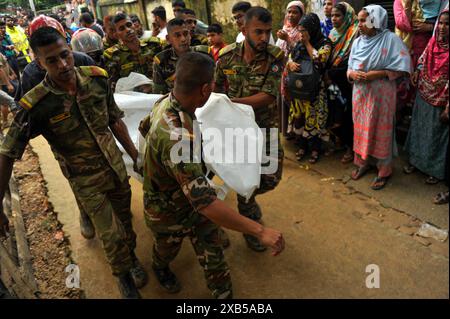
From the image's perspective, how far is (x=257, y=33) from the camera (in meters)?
2.58

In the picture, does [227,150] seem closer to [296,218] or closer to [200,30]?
[296,218]

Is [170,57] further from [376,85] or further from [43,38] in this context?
[376,85]

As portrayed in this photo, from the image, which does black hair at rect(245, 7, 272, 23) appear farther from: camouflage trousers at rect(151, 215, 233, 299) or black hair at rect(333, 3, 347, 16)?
camouflage trousers at rect(151, 215, 233, 299)

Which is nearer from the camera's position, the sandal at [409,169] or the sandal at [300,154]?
the sandal at [409,169]

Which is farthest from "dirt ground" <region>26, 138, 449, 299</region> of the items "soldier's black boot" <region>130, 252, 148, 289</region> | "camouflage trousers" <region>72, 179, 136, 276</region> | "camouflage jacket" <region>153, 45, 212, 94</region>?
"camouflage jacket" <region>153, 45, 212, 94</region>

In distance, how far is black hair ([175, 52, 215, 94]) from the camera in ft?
5.58

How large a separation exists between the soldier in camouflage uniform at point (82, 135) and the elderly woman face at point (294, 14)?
2.57m

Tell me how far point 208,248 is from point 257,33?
1690mm

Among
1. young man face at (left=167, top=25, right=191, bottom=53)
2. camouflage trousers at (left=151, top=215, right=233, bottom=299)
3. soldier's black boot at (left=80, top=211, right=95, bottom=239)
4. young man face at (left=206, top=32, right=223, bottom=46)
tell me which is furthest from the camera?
young man face at (left=206, top=32, right=223, bottom=46)

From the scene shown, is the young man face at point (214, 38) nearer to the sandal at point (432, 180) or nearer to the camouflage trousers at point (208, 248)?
the camouflage trousers at point (208, 248)

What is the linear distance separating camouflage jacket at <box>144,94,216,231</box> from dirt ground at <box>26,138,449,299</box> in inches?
30.5

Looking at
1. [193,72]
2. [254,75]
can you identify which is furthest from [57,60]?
[254,75]

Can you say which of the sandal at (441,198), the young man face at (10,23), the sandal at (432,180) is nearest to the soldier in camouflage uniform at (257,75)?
the sandal at (441,198)

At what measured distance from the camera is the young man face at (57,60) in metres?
1.94
